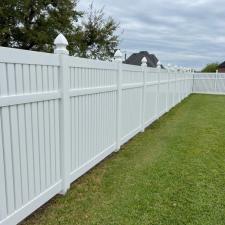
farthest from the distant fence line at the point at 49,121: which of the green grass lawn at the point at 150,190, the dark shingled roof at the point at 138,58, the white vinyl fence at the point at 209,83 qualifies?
the dark shingled roof at the point at 138,58

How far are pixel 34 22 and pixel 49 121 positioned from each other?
1851 cm

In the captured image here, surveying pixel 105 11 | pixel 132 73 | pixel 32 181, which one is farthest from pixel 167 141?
pixel 105 11

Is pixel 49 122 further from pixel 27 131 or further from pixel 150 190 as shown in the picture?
pixel 150 190

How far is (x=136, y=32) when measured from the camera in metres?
30.9

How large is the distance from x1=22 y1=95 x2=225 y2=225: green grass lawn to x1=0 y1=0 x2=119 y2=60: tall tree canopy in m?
14.5

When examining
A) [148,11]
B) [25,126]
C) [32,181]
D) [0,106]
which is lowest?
[32,181]

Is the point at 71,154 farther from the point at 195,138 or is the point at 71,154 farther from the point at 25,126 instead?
the point at 195,138

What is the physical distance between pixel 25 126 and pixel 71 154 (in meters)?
1.10

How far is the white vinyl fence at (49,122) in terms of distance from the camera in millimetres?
2434

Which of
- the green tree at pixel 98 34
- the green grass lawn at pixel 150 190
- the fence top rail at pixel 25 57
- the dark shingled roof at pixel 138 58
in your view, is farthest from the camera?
the dark shingled roof at pixel 138 58

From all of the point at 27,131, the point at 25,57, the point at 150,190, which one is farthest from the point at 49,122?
the point at 150,190

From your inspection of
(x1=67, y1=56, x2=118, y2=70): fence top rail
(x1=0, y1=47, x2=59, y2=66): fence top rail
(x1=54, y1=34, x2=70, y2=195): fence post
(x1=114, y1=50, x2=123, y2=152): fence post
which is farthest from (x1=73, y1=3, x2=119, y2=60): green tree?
(x1=0, y1=47, x2=59, y2=66): fence top rail

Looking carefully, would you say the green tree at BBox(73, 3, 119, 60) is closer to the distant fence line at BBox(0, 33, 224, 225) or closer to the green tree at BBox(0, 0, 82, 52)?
the green tree at BBox(0, 0, 82, 52)

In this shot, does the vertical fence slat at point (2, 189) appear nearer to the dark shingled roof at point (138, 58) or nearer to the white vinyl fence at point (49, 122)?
the white vinyl fence at point (49, 122)
